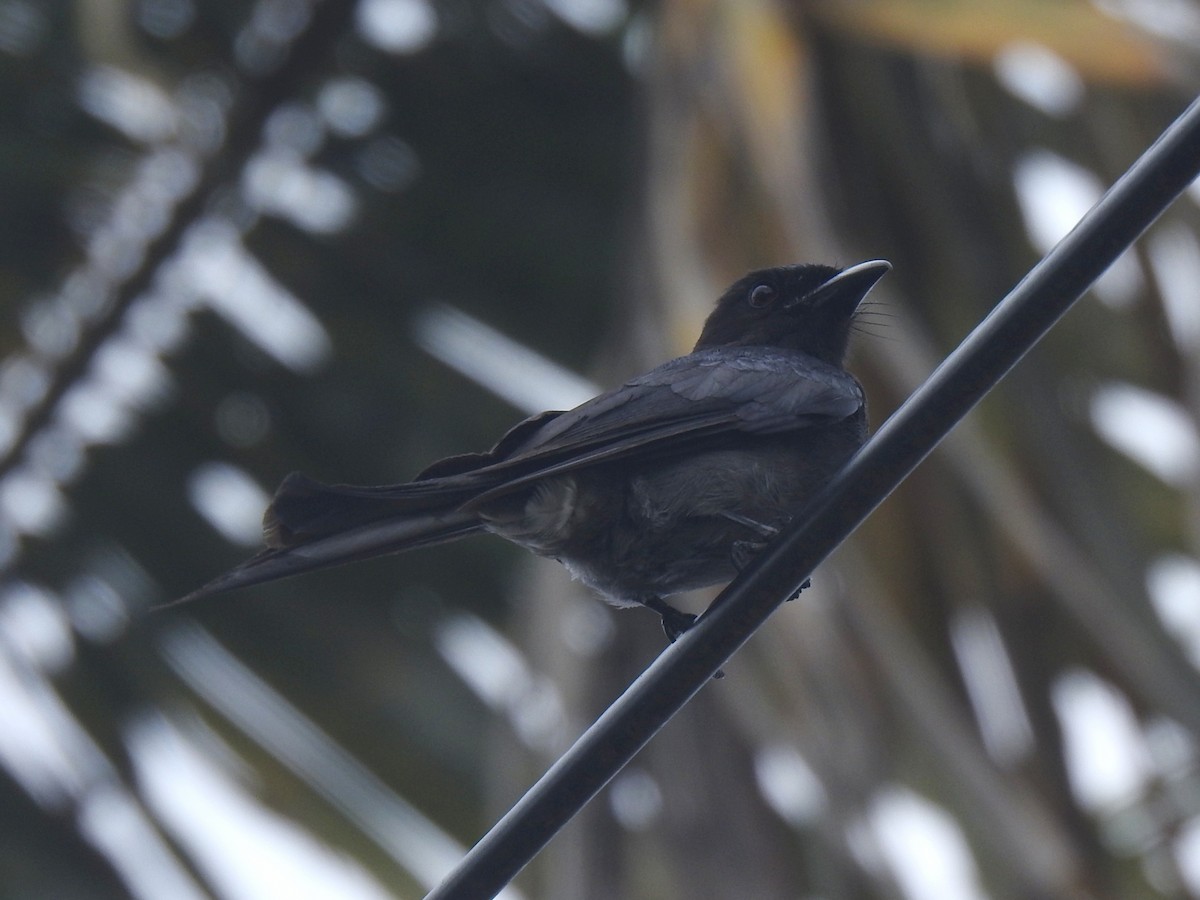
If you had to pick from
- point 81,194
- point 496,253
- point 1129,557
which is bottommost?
point 81,194

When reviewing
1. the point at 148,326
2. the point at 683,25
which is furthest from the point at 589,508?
the point at 148,326

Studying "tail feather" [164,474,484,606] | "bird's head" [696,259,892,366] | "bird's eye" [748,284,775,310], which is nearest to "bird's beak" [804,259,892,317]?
"bird's head" [696,259,892,366]

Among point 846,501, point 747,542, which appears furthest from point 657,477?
point 846,501

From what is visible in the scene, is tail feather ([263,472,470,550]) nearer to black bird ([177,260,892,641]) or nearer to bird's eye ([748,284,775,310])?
black bird ([177,260,892,641])

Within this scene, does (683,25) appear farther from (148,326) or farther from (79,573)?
(79,573)

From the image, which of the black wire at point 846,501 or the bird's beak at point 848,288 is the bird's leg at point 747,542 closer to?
the bird's beak at point 848,288

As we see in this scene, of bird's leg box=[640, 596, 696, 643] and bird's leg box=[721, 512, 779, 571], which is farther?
bird's leg box=[640, 596, 696, 643]

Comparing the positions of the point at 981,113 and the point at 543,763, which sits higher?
the point at 981,113

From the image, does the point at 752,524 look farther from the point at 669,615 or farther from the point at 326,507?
the point at 326,507
